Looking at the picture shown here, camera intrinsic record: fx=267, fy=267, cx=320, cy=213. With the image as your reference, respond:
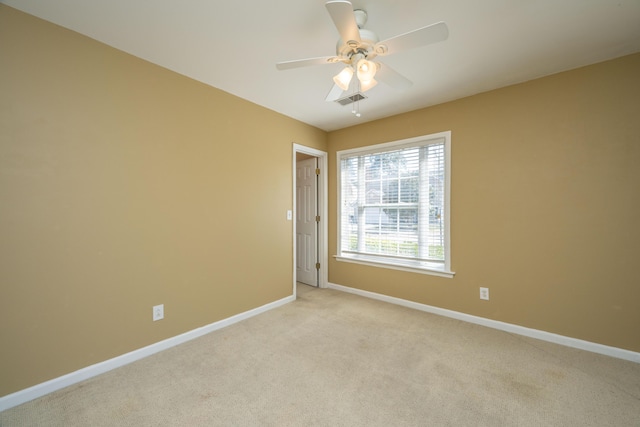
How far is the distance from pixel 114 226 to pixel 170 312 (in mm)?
903

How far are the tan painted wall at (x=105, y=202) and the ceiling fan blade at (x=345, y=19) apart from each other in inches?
69.3

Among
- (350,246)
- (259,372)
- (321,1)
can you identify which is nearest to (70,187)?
(259,372)

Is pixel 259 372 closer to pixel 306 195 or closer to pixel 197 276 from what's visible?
pixel 197 276

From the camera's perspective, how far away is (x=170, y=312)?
243cm

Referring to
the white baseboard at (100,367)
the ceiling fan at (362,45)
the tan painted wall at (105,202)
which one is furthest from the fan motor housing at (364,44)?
the white baseboard at (100,367)

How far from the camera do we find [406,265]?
3402mm

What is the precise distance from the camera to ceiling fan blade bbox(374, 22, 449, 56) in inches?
52.6

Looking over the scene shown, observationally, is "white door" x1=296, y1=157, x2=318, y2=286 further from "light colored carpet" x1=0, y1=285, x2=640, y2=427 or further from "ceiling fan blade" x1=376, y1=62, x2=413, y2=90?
"ceiling fan blade" x1=376, y1=62, x2=413, y2=90

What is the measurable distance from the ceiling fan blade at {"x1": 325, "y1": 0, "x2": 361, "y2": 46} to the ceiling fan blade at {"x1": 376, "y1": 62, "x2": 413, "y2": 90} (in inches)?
10.6

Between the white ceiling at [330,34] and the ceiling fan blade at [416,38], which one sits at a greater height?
the white ceiling at [330,34]

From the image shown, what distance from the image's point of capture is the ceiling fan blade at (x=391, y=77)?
176 centimetres

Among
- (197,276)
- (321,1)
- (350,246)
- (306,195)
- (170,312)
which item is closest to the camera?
(321,1)

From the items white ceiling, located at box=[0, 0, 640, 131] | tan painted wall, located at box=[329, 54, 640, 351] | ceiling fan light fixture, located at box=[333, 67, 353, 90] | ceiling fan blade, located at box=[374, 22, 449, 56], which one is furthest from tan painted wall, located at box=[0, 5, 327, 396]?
tan painted wall, located at box=[329, 54, 640, 351]

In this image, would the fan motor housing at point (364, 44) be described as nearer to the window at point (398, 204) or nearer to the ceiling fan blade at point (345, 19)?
the ceiling fan blade at point (345, 19)
